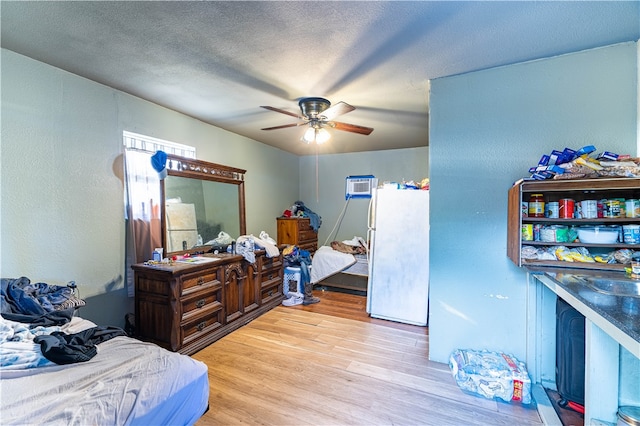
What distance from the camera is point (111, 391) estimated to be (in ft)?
3.77

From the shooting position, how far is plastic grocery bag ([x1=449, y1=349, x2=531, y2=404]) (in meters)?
1.93

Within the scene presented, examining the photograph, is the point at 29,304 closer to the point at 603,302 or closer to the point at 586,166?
the point at 603,302

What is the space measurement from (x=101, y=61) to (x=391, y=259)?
332 centimetres

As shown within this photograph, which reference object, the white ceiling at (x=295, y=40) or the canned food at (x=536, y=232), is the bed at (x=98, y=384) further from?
the canned food at (x=536, y=232)

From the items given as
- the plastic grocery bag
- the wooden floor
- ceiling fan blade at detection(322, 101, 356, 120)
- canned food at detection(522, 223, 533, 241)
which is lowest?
the wooden floor

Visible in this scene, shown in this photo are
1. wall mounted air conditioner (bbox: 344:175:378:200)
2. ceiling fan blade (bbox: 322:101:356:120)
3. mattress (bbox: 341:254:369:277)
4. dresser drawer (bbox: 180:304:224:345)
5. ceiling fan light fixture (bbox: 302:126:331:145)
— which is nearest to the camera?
ceiling fan blade (bbox: 322:101:356:120)

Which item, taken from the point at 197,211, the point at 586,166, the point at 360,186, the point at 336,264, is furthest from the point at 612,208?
the point at 360,186

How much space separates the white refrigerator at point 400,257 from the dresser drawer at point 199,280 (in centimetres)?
186

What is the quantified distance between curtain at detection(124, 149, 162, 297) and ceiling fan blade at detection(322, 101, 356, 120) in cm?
187

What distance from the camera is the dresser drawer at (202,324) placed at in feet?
8.36

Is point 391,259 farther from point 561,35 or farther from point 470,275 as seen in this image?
point 561,35

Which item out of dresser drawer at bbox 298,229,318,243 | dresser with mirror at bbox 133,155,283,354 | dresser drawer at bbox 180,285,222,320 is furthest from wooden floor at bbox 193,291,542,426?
dresser drawer at bbox 298,229,318,243

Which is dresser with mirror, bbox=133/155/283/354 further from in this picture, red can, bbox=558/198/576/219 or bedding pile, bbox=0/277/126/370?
red can, bbox=558/198/576/219

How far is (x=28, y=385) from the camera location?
1.16m
